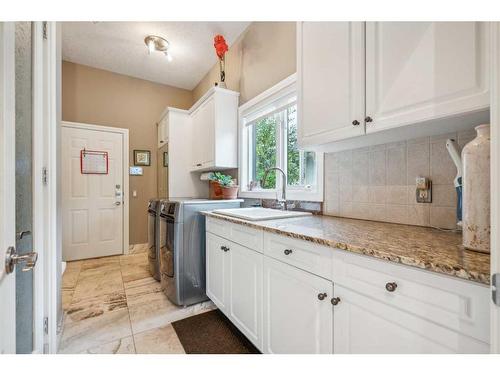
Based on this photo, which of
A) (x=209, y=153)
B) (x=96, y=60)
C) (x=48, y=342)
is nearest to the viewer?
(x=48, y=342)

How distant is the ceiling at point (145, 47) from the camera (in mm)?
2674

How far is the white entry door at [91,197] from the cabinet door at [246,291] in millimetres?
2901

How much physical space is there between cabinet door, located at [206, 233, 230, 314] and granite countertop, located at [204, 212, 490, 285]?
62 cm

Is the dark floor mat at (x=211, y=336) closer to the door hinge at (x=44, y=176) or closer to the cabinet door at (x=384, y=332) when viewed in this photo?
the cabinet door at (x=384, y=332)

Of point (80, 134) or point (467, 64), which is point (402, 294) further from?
point (80, 134)

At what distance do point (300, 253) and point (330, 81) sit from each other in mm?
964

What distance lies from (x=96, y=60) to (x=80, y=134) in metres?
1.13

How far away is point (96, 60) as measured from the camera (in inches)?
134

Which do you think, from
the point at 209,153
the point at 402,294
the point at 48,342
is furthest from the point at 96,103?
the point at 402,294

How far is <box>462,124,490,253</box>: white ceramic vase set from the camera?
0.69 meters

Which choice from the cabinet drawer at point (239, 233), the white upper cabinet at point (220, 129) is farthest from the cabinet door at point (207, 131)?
the cabinet drawer at point (239, 233)

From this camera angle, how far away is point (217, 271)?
183 centimetres

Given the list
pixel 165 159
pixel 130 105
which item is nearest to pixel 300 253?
pixel 165 159

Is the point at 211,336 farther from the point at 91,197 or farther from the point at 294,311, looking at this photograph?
the point at 91,197
